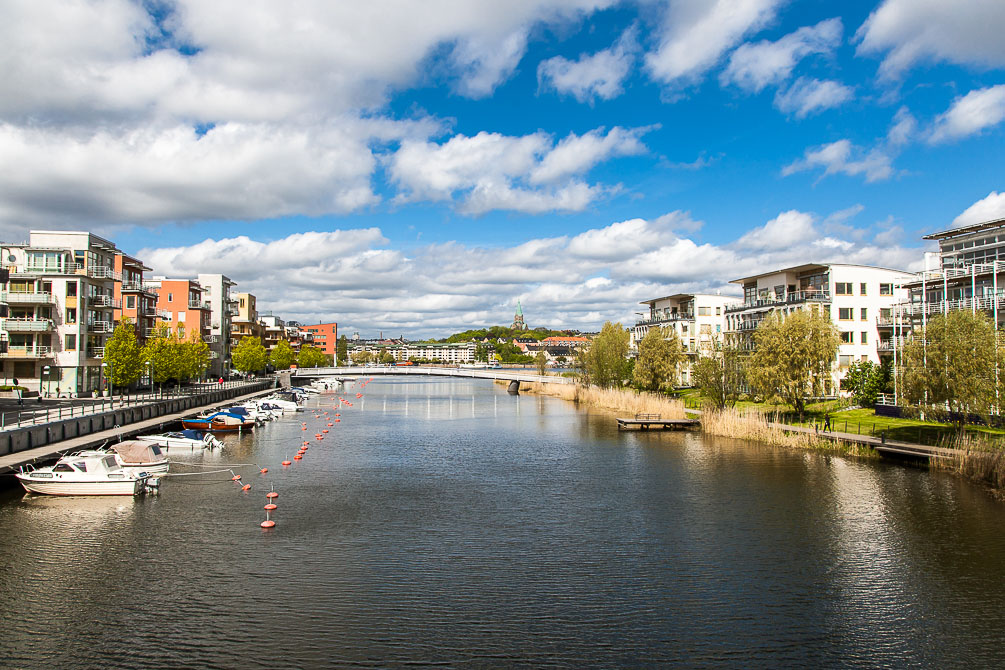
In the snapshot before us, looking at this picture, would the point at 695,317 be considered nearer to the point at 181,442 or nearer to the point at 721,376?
the point at 721,376

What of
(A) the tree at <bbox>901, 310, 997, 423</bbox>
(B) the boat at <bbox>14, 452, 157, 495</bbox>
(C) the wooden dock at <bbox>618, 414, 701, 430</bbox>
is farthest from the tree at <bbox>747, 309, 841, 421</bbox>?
(B) the boat at <bbox>14, 452, 157, 495</bbox>

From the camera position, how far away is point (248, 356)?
115m

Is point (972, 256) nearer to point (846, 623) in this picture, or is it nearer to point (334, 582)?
point (846, 623)

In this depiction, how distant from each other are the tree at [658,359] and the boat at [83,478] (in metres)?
53.7

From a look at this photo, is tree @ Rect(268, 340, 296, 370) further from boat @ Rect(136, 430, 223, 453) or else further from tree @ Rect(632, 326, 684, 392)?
boat @ Rect(136, 430, 223, 453)

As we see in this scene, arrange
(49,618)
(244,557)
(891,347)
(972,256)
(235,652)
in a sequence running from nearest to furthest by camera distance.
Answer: (235,652) < (49,618) < (244,557) < (972,256) < (891,347)

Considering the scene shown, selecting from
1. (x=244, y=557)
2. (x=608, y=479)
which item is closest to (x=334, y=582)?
(x=244, y=557)

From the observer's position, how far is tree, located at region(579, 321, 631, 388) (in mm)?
87562

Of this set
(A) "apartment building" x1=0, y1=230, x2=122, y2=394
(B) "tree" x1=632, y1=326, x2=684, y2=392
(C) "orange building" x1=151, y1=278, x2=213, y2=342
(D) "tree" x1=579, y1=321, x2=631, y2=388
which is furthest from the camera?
(C) "orange building" x1=151, y1=278, x2=213, y2=342

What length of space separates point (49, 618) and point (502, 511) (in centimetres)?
1614

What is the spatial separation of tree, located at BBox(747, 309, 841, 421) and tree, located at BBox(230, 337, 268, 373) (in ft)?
287

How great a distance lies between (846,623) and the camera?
17.9 m

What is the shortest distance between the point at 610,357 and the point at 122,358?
5377cm

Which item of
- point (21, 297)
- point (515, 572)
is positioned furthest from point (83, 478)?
point (21, 297)
